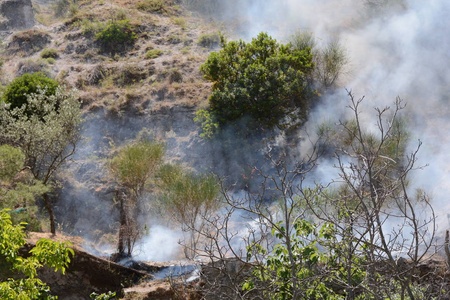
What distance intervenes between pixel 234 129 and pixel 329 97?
3.89 m

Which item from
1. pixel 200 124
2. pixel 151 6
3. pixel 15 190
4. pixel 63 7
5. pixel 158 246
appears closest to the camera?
pixel 15 190

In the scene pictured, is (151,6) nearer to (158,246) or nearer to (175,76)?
(175,76)

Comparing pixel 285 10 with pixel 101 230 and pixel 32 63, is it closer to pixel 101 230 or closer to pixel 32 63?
pixel 32 63

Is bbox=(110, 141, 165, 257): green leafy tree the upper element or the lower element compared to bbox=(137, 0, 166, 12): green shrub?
lower

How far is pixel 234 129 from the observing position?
49.5 ft

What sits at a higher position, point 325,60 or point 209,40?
point 209,40

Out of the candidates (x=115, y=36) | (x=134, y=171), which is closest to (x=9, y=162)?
(x=134, y=171)

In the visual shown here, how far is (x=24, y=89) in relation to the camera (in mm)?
14508

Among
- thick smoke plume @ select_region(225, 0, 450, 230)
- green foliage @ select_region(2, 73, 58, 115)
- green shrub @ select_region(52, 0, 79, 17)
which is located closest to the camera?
green foliage @ select_region(2, 73, 58, 115)

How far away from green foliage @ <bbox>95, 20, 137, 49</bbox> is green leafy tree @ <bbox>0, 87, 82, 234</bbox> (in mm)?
6956

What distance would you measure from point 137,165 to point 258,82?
475 cm

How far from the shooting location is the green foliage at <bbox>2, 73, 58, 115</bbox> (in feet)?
47.3

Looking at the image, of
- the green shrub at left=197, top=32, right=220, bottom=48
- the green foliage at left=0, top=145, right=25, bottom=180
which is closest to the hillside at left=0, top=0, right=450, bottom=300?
the green foliage at left=0, top=145, right=25, bottom=180

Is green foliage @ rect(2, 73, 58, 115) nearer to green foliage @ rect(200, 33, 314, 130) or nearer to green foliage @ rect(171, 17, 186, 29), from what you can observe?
green foliage @ rect(200, 33, 314, 130)
